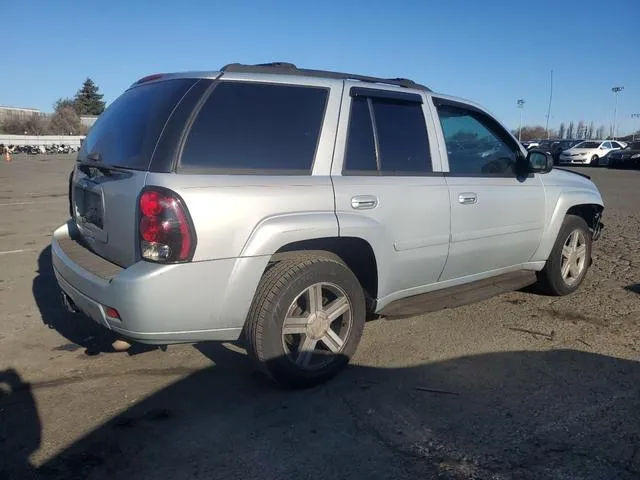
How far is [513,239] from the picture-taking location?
183 inches

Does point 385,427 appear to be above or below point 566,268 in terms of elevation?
below

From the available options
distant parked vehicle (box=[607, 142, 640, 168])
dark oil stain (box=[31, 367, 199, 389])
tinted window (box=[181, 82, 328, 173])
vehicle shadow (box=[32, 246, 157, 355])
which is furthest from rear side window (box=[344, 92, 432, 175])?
distant parked vehicle (box=[607, 142, 640, 168])

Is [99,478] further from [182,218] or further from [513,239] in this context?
[513,239]

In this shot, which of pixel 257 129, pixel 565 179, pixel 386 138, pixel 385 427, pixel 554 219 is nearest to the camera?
pixel 385 427

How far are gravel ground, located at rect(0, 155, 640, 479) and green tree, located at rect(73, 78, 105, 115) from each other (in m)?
101

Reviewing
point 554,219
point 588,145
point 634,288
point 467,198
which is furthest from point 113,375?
point 588,145

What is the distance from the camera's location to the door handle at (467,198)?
13.6ft

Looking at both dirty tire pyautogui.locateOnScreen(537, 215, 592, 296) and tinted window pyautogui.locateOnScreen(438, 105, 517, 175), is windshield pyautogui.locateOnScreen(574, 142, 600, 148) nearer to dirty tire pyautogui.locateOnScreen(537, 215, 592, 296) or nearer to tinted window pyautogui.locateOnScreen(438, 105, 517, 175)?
dirty tire pyautogui.locateOnScreen(537, 215, 592, 296)

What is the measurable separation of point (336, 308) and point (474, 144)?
193cm

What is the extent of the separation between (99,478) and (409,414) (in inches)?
65.4

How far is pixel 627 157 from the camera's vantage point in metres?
30.7

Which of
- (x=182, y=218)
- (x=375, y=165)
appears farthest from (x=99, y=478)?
(x=375, y=165)

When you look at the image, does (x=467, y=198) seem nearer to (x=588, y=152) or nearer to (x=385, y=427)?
(x=385, y=427)

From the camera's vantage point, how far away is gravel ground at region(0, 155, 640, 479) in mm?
2689
